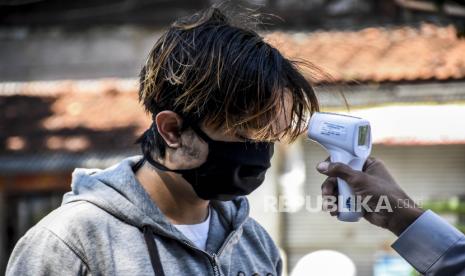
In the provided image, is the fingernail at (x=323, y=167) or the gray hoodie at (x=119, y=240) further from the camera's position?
the fingernail at (x=323, y=167)

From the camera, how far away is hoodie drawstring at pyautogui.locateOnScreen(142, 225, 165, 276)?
2543mm

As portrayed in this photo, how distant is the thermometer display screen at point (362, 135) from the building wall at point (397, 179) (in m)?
7.40

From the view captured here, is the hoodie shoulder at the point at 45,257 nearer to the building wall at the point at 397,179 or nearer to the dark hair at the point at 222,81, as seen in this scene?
the dark hair at the point at 222,81

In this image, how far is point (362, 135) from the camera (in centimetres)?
260

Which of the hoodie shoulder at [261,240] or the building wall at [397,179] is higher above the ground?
the hoodie shoulder at [261,240]

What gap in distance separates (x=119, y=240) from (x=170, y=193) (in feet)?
0.94

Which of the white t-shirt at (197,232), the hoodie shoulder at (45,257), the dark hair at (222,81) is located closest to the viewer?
the hoodie shoulder at (45,257)

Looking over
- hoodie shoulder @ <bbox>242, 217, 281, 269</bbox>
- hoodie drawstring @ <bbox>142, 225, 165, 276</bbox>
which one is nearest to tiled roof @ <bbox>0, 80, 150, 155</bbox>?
hoodie shoulder @ <bbox>242, 217, 281, 269</bbox>

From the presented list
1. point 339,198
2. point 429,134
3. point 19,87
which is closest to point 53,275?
point 339,198

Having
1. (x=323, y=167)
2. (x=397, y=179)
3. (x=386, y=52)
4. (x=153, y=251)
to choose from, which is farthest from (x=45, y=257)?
(x=386, y=52)

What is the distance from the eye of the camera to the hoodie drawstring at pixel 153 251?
254 cm

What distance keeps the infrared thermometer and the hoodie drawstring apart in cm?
60

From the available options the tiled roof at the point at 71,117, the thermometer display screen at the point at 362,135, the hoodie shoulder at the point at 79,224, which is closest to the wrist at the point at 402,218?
the thermometer display screen at the point at 362,135

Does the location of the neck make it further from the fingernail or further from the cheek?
the fingernail
